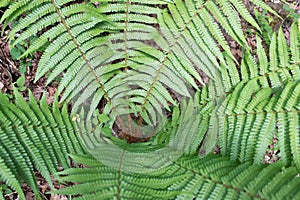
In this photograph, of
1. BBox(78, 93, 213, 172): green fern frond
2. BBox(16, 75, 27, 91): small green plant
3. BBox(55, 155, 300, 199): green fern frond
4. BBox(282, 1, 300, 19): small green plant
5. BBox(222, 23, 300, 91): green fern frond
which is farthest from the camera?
BBox(282, 1, 300, 19): small green plant

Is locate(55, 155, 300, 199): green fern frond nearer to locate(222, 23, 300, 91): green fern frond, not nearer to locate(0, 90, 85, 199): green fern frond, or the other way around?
locate(0, 90, 85, 199): green fern frond

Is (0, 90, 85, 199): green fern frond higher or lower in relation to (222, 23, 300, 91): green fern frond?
lower

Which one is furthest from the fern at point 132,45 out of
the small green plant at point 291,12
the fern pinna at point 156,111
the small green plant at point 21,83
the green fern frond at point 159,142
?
the small green plant at point 291,12

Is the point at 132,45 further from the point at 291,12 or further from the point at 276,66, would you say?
the point at 291,12

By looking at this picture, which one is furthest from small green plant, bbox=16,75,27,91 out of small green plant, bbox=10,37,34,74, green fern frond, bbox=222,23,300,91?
green fern frond, bbox=222,23,300,91

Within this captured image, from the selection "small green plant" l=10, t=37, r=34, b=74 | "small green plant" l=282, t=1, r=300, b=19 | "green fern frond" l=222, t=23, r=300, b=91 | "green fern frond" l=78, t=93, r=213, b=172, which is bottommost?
"green fern frond" l=78, t=93, r=213, b=172

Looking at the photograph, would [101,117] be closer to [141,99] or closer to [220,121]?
[141,99]

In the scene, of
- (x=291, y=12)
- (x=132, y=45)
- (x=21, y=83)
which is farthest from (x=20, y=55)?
(x=291, y=12)

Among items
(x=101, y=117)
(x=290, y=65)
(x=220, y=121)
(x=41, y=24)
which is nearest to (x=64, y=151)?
(x=101, y=117)
